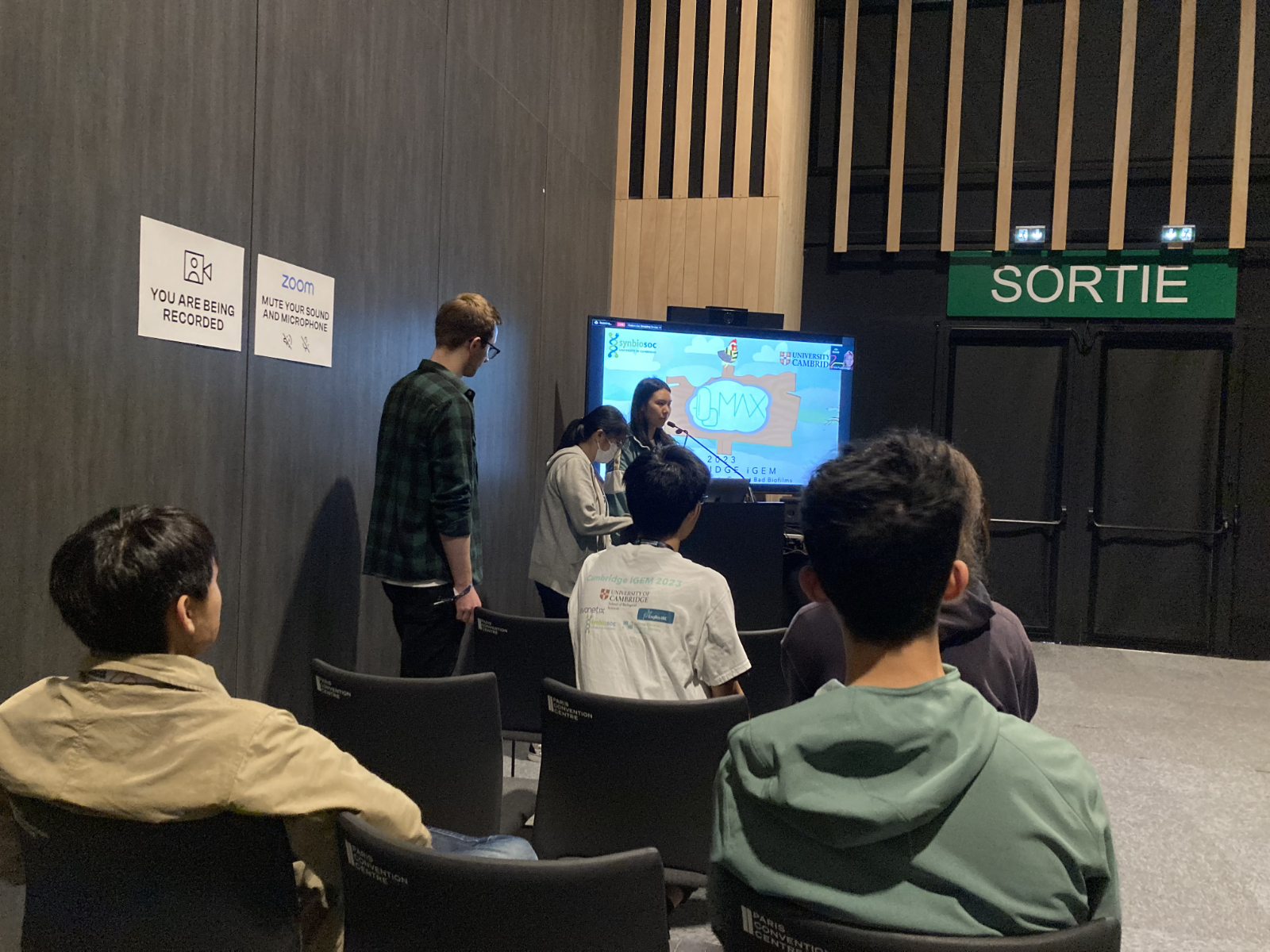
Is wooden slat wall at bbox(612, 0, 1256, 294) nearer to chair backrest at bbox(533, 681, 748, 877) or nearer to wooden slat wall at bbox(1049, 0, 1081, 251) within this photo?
wooden slat wall at bbox(1049, 0, 1081, 251)

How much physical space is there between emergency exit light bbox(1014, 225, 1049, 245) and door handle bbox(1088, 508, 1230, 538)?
1.84m

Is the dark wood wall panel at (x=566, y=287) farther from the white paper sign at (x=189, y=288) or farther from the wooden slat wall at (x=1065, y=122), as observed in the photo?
the wooden slat wall at (x=1065, y=122)

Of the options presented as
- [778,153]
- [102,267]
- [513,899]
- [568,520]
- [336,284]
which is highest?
[778,153]

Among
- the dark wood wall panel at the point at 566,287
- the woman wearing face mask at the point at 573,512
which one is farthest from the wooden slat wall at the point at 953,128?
the woman wearing face mask at the point at 573,512

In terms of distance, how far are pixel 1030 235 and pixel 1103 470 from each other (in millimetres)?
1660

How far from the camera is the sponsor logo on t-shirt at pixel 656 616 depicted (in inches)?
84.5

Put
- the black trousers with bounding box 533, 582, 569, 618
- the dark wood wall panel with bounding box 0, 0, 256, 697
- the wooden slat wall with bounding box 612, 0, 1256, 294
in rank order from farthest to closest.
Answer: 1. the wooden slat wall with bounding box 612, 0, 1256, 294
2. the black trousers with bounding box 533, 582, 569, 618
3. the dark wood wall panel with bounding box 0, 0, 256, 697

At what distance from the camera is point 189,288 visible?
2504mm

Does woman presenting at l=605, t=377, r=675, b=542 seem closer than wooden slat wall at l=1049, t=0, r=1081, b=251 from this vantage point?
Yes

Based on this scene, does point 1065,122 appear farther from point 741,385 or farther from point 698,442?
point 698,442

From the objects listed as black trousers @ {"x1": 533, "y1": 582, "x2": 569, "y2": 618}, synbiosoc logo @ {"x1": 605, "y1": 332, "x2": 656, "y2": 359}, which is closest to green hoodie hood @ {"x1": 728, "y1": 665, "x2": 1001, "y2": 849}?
black trousers @ {"x1": 533, "y1": 582, "x2": 569, "y2": 618}

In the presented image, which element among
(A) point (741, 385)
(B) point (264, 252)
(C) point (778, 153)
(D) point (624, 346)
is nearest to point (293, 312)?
(B) point (264, 252)

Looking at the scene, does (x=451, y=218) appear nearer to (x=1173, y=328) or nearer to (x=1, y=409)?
(x=1, y=409)

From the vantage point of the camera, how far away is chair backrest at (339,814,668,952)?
3.51 feet
